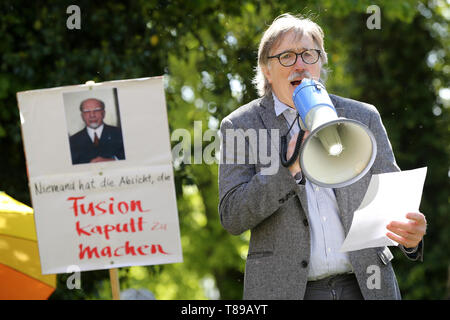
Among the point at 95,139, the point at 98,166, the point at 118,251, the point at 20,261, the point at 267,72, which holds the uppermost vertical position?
the point at 267,72

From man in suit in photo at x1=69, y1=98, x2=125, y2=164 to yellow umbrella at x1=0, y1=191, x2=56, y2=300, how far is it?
82cm

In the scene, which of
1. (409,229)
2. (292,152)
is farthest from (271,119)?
(409,229)

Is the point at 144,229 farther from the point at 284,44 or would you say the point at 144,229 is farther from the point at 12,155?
the point at 12,155

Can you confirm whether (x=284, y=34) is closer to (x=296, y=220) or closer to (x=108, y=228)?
(x=296, y=220)

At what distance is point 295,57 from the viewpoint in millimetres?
2994

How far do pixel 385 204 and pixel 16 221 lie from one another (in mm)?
2026

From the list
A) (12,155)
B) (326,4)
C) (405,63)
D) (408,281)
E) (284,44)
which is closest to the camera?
(284,44)

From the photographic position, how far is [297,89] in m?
2.74

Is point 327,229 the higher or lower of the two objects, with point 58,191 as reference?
lower

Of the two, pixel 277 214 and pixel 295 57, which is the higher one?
pixel 295 57

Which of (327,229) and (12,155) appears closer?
(327,229)

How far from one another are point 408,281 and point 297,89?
800 cm

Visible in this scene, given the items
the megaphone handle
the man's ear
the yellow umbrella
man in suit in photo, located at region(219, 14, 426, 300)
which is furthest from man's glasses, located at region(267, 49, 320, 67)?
the yellow umbrella
